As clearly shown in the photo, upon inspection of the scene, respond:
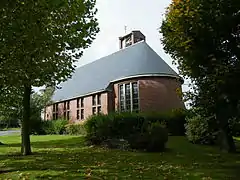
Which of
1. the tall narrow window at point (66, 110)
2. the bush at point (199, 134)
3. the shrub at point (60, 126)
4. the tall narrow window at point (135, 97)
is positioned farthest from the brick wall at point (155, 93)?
the tall narrow window at point (66, 110)

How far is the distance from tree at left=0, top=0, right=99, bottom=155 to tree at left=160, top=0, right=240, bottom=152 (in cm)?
493

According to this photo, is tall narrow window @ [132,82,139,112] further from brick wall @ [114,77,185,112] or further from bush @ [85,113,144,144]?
bush @ [85,113,144,144]

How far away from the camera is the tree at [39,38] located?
1004 cm

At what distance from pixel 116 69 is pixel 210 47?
78.9 ft

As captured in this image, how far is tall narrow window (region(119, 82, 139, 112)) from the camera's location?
3400 centimetres

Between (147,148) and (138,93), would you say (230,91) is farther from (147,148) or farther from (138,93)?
(138,93)

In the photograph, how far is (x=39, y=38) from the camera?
11.4 meters

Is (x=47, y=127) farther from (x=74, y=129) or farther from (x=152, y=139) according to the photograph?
(x=152, y=139)

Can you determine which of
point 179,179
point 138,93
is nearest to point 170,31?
point 179,179

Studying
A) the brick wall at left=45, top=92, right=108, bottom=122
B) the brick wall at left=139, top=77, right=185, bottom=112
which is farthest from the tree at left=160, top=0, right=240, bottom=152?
the brick wall at left=45, top=92, right=108, bottom=122

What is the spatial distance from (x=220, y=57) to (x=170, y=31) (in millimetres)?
3615

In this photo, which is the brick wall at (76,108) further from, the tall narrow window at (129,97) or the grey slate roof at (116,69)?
the tall narrow window at (129,97)

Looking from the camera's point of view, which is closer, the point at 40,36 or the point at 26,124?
the point at 40,36

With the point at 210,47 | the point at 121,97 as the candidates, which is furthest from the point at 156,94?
the point at 210,47
